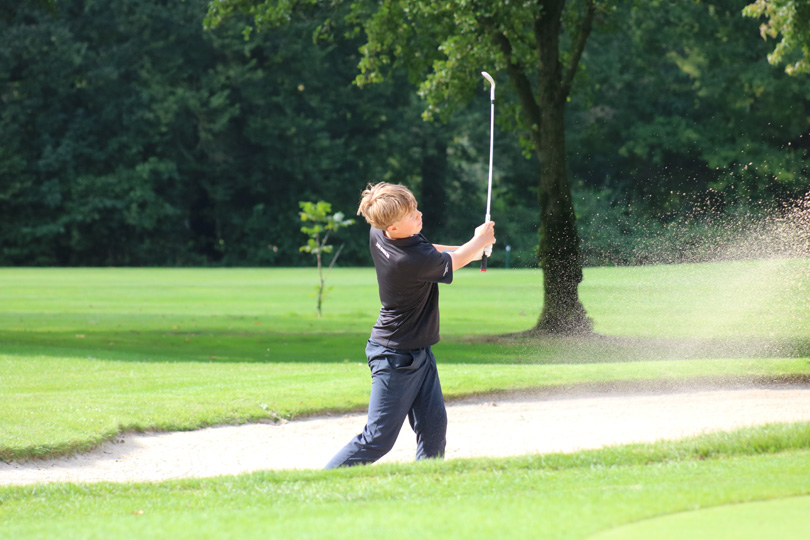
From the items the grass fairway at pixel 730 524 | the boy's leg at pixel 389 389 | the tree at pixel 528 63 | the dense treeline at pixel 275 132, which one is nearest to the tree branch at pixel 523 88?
the tree at pixel 528 63

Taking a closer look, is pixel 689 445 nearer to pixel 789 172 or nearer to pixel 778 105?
pixel 789 172

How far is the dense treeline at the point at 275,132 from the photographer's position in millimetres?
45344

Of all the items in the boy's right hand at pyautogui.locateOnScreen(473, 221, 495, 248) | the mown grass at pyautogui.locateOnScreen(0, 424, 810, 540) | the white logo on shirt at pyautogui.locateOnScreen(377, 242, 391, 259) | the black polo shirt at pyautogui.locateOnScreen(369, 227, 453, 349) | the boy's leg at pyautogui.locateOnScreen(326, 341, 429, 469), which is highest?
the boy's right hand at pyautogui.locateOnScreen(473, 221, 495, 248)

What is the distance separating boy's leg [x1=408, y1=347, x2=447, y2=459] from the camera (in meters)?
5.59

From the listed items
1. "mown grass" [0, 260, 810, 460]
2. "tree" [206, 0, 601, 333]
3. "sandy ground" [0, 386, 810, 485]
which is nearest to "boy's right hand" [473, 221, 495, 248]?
"sandy ground" [0, 386, 810, 485]

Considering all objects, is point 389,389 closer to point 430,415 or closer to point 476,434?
point 430,415

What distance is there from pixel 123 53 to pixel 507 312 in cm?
3268

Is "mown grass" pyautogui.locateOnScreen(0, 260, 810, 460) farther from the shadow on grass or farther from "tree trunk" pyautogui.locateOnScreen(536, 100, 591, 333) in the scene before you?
"tree trunk" pyautogui.locateOnScreen(536, 100, 591, 333)

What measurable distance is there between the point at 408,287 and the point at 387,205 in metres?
0.48

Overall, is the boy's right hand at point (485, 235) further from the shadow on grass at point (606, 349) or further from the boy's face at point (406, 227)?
the shadow on grass at point (606, 349)

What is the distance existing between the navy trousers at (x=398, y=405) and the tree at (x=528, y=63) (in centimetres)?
1135

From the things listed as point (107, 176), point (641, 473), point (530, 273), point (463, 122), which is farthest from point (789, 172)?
point (641, 473)

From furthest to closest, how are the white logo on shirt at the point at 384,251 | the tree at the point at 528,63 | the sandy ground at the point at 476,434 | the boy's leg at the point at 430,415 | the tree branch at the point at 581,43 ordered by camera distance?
the tree branch at the point at 581,43 < the tree at the point at 528,63 < the sandy ground at the point at 476,434 < the boy's leg at the point at 430,415 < the white logo on shirt at the point at 384,251

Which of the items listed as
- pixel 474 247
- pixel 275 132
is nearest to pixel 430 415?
pixel 474 247
